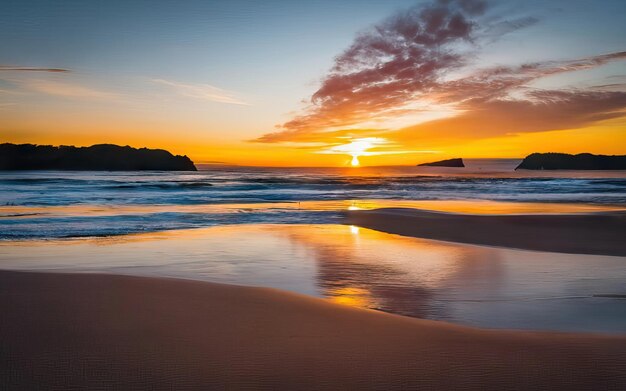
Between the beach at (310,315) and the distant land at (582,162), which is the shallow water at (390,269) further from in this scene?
the distant land at (582,162)

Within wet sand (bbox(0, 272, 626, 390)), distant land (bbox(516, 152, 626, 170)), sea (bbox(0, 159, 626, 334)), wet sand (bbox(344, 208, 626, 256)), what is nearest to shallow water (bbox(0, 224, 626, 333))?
sea (bbox(0, 159, 626, 334))

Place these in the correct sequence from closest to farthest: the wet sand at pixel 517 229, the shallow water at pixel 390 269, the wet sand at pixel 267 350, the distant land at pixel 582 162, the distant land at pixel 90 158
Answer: the wet sand at pixel 267 350 → the shallow water at pixel 390 269 → the wet sand at pixel 517 229 → the distant land at pixel 90 158 → the distant land at pixel 582 162

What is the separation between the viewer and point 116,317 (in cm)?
459

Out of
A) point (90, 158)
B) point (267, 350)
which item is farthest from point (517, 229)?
point (90, 158)

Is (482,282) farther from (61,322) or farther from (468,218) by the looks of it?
(468,218)

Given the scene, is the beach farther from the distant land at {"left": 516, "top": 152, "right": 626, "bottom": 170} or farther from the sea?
the distant land at {"left": 516, "top": 152, "right": 626, "bottom": 170}

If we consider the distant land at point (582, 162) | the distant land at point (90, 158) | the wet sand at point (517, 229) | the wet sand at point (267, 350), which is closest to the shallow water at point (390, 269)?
the wet sand at point (267, 350)

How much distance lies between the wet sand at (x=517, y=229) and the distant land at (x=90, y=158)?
10514 cm

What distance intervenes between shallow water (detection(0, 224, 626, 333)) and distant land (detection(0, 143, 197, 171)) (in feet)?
353

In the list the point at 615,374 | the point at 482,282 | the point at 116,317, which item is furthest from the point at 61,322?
the point at 482,282

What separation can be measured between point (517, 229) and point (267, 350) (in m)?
11.6

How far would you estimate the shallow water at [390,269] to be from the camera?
16.8 feet

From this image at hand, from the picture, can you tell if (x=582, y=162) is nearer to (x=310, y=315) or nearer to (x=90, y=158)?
(x=90, y=158)

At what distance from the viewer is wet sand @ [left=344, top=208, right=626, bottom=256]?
1053cm
